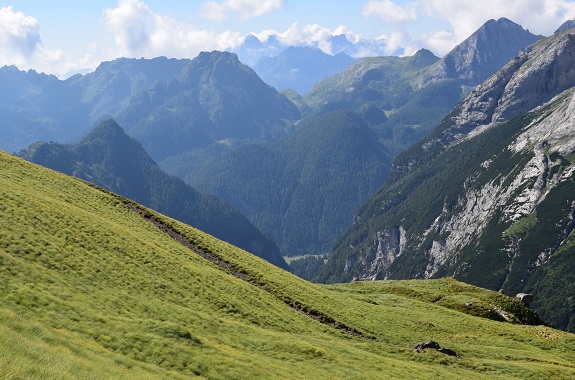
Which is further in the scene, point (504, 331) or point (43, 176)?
point (43, 176)

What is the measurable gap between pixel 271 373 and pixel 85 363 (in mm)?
14982

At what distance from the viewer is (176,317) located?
Answer: 43688 mm

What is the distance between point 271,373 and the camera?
35656 mm

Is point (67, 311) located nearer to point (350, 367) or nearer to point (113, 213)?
point (350, 367)

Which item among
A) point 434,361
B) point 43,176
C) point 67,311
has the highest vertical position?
point 43,176

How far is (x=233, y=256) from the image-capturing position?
83.8m

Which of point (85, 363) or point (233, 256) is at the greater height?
point (233, 256)

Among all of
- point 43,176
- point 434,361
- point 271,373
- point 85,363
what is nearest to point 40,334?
point 85,363

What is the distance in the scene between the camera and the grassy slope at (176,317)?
30.8 meters

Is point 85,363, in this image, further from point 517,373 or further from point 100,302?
point 517,373

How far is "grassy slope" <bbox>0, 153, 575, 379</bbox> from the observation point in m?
30.8

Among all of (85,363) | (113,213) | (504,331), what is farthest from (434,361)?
(113,213)

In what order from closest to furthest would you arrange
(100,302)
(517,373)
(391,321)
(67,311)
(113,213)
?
(67,311) → (100,302) → (517,373) → (391,321) → (113,213)

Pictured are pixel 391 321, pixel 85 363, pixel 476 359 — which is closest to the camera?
pixel 85 363
